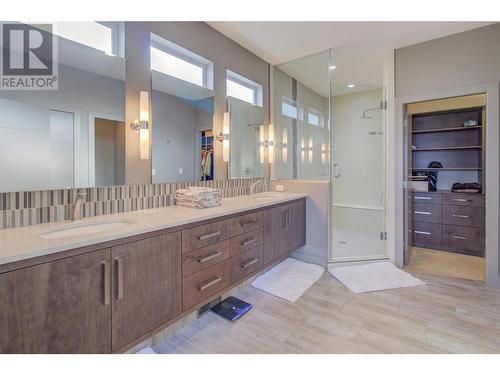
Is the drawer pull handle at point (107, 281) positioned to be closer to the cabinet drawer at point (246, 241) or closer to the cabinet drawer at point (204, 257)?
the cabinet drawer at point (204, 257)

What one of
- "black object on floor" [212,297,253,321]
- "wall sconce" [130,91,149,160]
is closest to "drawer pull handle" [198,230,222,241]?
"black object on floor" [212,297,253,321]

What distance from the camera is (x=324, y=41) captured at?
2791 mm

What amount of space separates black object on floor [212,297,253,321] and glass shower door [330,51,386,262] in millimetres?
1739

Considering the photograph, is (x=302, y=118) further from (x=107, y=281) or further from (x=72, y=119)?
(x=107, y=281)

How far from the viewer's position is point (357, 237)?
3.87 metres

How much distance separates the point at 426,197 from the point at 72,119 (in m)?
4.28

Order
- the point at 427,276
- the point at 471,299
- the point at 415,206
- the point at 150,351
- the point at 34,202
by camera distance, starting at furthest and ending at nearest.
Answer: the point at 415,206 < the point at 427,276 < the point at 471,299 < the point at 150,351 < the point at 34,202

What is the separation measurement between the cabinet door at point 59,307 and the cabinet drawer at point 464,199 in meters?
4.10

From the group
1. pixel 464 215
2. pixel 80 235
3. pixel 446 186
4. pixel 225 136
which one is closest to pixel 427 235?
pixel 464 215

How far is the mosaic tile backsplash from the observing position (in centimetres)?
135

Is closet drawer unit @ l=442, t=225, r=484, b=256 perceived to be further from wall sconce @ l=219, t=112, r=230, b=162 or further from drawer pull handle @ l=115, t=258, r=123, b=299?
drawer pull handle @ l=115, t=258, r=123, b=299
